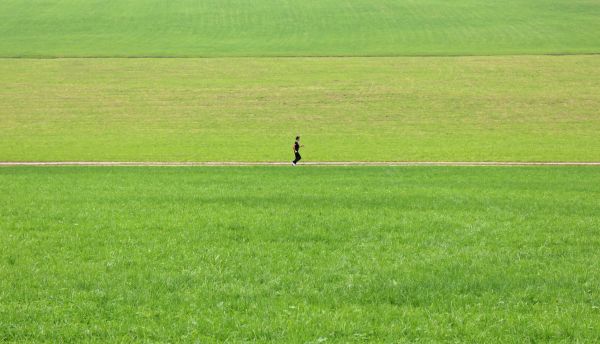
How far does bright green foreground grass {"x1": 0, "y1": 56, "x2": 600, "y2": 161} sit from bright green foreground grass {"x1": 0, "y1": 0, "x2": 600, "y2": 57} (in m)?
4.42

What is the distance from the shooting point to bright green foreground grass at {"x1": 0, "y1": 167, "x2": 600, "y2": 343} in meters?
7.69

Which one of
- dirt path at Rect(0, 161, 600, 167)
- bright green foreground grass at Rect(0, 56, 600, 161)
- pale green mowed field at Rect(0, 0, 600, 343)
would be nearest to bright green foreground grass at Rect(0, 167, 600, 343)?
pale green mowed field at Rect(0, 0, 600, 343)

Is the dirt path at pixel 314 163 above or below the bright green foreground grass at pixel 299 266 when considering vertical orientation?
below

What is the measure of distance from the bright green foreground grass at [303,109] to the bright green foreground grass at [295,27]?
174 inches

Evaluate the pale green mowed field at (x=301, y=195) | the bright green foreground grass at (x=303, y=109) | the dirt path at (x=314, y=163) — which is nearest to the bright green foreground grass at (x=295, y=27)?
the pale green mowed field at (x=301, y=195)

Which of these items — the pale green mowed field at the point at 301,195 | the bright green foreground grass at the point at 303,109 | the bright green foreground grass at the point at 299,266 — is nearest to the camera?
the bright green foreground grass at the point at 299,266

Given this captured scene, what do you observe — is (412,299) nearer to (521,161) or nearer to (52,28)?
(521,161)

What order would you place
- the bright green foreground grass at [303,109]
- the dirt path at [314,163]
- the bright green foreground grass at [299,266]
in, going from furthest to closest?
the bright green foreground grass at [303,109] < the dirt path at [314,163] < the bright green foreground grass at [299,266]

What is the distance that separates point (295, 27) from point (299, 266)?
6783 centimetres

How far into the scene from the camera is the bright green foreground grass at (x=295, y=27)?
66812 mm

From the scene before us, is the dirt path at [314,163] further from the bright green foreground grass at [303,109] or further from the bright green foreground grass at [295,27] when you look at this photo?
the bright green foreground grass at [295,27]

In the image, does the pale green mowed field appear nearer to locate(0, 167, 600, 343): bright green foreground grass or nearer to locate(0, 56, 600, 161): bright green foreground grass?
locate(0, 167, 600, 343): bright green foreground grass

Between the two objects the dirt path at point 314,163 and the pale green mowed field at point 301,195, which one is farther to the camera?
the dirt path at point 314,163

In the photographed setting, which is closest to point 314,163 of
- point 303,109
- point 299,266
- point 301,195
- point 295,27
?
point 301,195
